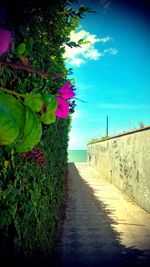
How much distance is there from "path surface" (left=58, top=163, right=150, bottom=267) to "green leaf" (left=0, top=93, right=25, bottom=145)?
15.8 feet

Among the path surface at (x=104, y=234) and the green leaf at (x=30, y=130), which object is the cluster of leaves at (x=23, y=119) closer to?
the green leaf at (x=30, y=130)

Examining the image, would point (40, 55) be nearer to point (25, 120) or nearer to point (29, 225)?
point (29, 225)

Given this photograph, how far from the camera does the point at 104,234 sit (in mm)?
6359

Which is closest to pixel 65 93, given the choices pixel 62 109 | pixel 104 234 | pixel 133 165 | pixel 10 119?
pixel 62 109

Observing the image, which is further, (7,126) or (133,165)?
(133,165)

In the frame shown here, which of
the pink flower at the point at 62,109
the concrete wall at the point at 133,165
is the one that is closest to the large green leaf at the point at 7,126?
the pink flower at the point at 62,109

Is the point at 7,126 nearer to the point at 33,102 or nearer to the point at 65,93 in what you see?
the point at 33,102

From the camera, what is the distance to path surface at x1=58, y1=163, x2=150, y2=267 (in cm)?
498

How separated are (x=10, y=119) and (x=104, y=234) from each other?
649 cm

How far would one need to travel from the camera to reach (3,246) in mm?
1597

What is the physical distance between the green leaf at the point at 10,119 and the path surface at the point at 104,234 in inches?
190

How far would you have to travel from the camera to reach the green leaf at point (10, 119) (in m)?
0.37

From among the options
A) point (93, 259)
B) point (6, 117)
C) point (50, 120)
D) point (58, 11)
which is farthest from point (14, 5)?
point (93, 259)

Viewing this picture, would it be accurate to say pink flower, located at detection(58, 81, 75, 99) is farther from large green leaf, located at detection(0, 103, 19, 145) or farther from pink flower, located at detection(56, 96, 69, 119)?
large green leaf, located at detection(0, 103, 19, 145)
